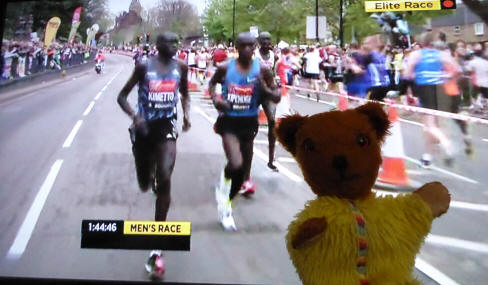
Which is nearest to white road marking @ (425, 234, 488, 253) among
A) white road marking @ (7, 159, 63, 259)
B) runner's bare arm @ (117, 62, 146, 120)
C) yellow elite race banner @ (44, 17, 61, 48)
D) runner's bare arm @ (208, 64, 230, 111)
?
runner's bare arm @ (208, 64, 230, 111)

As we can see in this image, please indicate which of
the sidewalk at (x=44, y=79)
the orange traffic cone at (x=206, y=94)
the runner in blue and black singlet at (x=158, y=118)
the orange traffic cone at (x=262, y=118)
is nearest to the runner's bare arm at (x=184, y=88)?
the runner in blue and black singlet at (x=158, y=118)

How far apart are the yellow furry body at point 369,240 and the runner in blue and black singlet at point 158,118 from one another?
1.09m

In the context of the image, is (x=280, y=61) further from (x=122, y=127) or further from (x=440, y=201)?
(x=440, y=201)

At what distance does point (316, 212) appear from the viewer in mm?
1540

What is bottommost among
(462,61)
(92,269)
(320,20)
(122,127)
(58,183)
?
(92,269)

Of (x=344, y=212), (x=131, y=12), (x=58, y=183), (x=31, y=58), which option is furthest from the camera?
(x=31, y=58)

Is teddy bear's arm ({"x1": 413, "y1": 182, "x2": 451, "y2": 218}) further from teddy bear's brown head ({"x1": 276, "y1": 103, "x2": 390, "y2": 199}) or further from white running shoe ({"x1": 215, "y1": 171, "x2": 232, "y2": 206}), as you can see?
white running shoe ({"x1": 215, "y1": 171, "x2": 232, "y2": 206})

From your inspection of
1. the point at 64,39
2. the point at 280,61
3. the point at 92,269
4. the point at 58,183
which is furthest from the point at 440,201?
the point at 64,39

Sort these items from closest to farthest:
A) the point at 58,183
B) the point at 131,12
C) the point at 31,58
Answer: the point at 58,183 → the point at 131,12 → the point at 31,58

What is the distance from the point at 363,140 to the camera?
151cm

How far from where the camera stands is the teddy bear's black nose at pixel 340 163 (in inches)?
58.2

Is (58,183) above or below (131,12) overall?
below

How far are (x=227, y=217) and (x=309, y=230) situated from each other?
1.21 meters

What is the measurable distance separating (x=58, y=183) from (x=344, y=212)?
1.75 m
